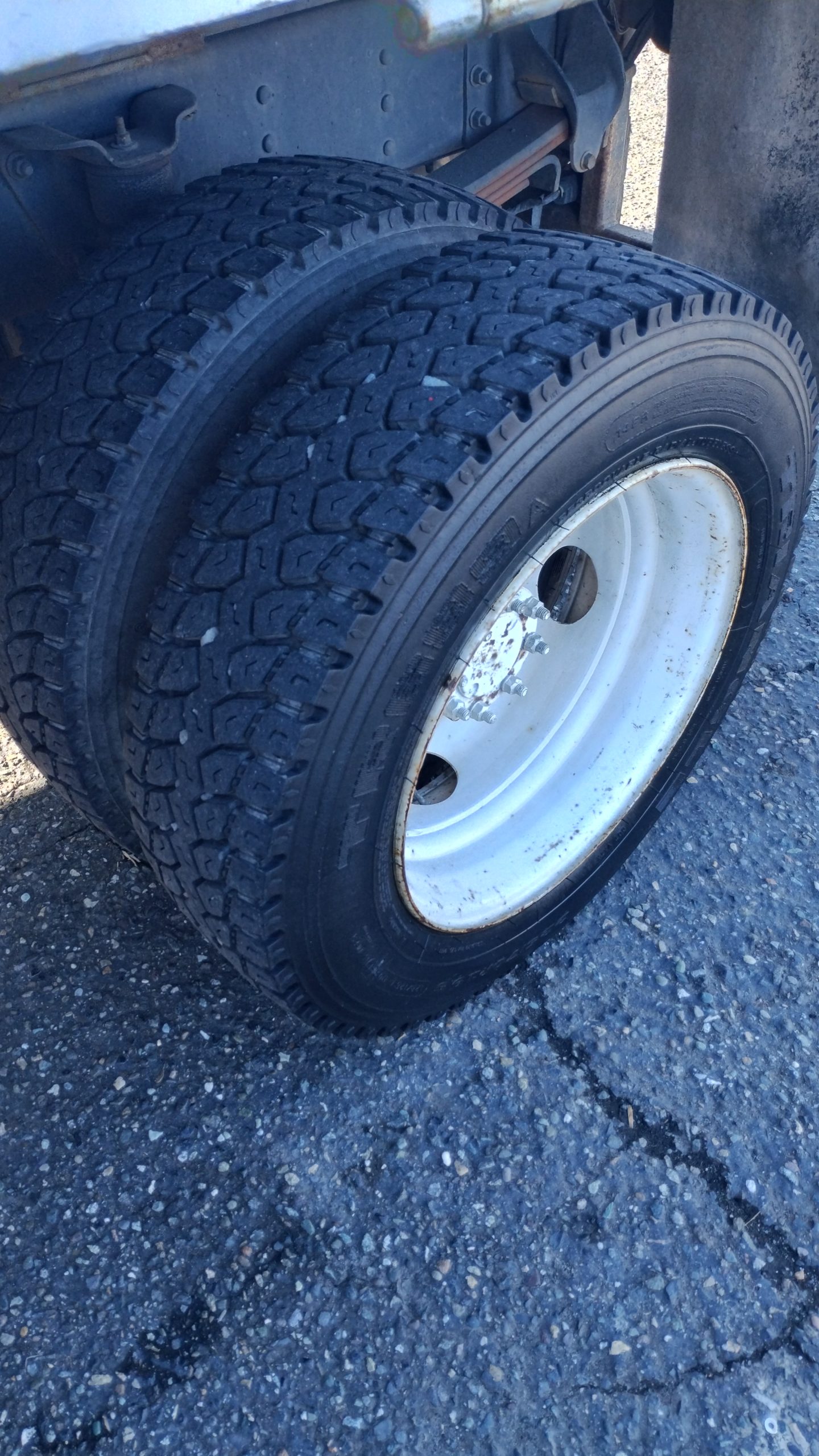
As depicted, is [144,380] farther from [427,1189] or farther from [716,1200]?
[716,1200]

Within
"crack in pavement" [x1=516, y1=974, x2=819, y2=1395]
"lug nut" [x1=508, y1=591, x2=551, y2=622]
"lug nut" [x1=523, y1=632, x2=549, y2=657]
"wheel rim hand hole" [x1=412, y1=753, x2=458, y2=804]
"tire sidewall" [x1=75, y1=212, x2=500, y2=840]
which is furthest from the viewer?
"wheel rim hand hole" [x1=412, y1=753, x2=458, y2=804]

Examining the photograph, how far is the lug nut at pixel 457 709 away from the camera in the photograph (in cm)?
196

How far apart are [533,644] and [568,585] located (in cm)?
23

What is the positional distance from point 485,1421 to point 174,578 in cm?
128

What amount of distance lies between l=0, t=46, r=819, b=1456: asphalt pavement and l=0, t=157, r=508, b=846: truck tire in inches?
27.2

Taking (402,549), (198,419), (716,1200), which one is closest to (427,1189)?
(716,1200)

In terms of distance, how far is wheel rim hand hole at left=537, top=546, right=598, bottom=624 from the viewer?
2.16m

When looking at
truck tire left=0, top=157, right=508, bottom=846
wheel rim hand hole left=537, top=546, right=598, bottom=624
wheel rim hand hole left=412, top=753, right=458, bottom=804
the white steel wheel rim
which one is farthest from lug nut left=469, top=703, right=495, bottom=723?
truck tire left=0, top=157, right=508, bottom=846

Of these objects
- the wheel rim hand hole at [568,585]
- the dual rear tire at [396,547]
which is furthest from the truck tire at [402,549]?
the wheel rim hand hole at [568,585]

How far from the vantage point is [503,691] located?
2029 mm

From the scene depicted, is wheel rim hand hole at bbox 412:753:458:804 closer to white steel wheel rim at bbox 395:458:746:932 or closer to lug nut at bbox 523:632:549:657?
white steel wheel rim at bbox 395:458:746:932

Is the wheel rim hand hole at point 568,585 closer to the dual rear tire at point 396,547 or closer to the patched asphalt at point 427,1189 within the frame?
the dual rear tire at point 396,547

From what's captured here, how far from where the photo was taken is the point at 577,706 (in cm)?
229

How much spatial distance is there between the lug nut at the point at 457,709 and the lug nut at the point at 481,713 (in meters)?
0.02
